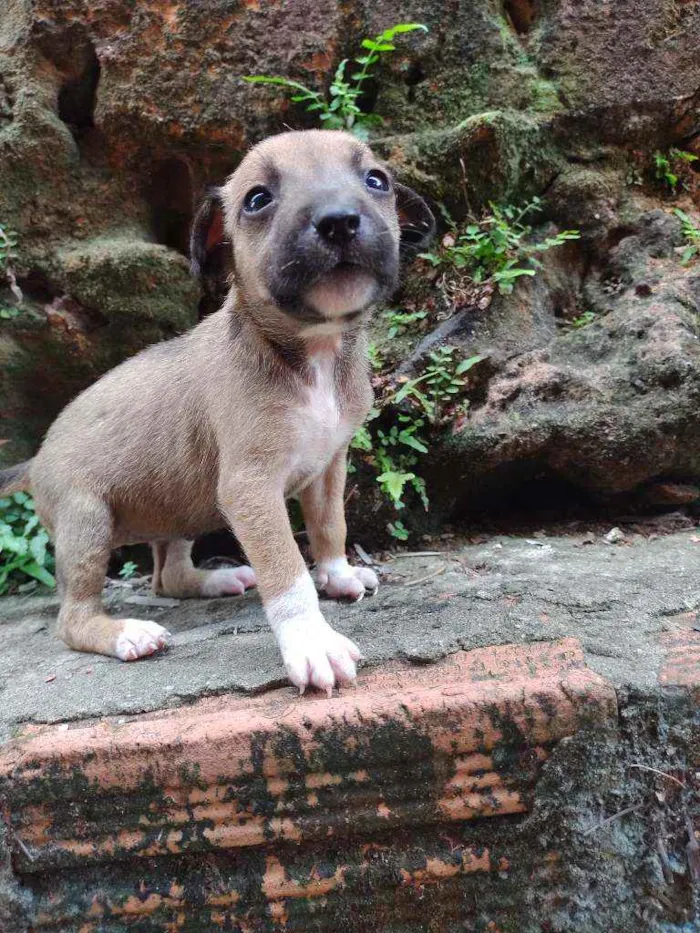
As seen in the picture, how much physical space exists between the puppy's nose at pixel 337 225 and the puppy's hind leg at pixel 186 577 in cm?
206

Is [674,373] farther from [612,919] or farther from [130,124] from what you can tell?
[130,124]

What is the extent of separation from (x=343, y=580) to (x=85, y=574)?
4.05ft

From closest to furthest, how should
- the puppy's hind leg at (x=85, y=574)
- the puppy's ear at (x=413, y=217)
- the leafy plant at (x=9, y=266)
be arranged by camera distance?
the puppy's hind leg at (x=85, y=574)
the puppy's ear at (x=413, y=217)
the leafy plant at (x=9, y=266)

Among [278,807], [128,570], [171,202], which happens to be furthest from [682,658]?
[171,202]

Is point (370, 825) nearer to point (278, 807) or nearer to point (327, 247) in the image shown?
point (278, 807)

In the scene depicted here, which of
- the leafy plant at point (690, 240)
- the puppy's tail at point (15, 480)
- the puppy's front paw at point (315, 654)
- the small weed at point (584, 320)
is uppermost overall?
the leafy plant at point (690, 240)

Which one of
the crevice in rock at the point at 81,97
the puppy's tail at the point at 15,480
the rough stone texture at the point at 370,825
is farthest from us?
the crevice in rock at the point at 81,97

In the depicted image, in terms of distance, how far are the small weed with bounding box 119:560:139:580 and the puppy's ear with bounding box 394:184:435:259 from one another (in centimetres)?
285

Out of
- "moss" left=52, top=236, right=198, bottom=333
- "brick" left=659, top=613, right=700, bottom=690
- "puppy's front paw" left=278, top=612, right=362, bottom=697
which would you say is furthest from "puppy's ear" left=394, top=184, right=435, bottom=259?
"brick" left=659, top=613, right=700, bottom=690

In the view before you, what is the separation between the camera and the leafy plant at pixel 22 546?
418 centimetres

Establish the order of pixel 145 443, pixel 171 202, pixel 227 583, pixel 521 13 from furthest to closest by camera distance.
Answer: pixel 171 202, pixel 521 13, pixel 227 583, pixel 145 443

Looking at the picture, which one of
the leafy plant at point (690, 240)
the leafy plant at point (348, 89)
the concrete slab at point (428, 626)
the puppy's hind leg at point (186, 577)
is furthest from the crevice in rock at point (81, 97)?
the leafy plant at point (690, 240)

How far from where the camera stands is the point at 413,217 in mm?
3234

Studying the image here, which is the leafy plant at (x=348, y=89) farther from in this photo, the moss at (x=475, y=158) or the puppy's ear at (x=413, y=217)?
the puppy's ear at (x=413, y=217)
